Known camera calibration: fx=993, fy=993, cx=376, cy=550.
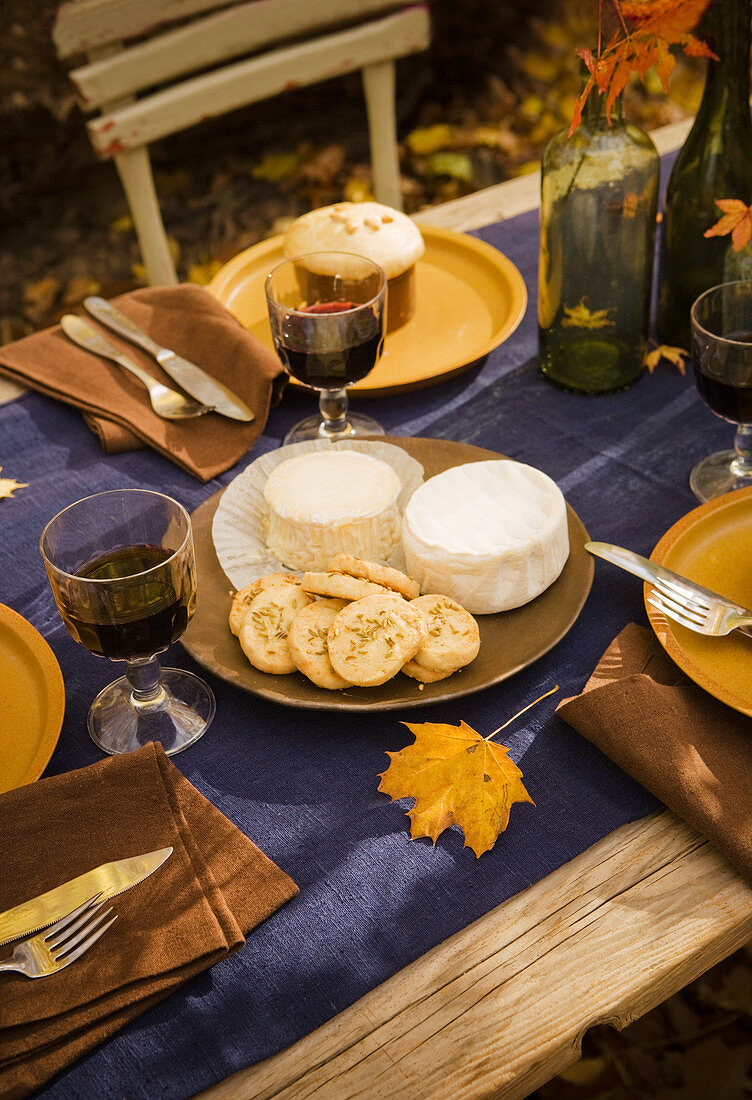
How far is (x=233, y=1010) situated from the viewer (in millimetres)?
994

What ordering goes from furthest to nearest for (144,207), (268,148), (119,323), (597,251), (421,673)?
(268,148), (144,207), (119,323), (597,251), (421,673)

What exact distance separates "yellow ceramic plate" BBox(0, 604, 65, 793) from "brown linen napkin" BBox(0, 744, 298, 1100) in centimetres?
8

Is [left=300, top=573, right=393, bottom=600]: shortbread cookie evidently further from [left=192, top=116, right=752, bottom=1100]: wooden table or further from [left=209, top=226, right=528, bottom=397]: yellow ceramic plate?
[left=209, top=226, right=528, bottom=397]: yellow ceramic plate

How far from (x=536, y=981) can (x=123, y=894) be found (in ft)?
1.44

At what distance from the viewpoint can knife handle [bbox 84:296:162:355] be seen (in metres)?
1.93

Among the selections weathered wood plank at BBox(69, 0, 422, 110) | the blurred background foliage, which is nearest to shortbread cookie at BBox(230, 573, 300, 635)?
weathered wood plank at BBox(69, 0, 422, 110)

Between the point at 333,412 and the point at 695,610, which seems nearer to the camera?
the point at 695,610

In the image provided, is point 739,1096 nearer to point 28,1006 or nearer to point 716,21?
point 28,1006

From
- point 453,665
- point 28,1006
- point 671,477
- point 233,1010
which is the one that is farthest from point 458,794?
point 671,477

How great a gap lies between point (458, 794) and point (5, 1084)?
1.78 ft

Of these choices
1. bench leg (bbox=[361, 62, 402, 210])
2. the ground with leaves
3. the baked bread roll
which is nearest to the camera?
the baked bread roll

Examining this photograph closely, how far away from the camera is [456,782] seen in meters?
1.17

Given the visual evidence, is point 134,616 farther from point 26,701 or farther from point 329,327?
point 329,327

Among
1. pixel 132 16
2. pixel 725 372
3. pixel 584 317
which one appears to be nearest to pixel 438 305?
pixel 584 317
